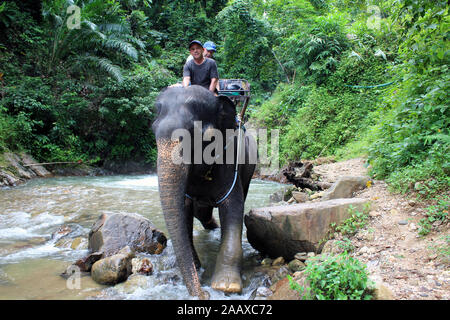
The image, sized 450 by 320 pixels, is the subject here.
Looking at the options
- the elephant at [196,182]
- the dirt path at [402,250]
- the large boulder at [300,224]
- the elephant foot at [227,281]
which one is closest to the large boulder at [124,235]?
the elephant at [196,182]

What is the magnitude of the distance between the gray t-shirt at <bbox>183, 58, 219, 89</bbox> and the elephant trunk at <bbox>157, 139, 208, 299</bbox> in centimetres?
170

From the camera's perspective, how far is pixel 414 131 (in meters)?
4.74

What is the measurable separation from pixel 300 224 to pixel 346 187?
1.52 metres

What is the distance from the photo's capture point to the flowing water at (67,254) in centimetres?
327

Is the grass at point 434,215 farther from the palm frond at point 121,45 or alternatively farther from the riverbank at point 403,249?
the palm frond at point 121,45

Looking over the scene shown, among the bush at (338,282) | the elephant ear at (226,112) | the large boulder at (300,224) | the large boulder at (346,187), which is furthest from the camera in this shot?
the large boulder at (346,187)

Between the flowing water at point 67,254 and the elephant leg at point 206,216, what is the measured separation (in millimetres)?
124

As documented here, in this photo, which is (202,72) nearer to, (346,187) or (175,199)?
(175,199)

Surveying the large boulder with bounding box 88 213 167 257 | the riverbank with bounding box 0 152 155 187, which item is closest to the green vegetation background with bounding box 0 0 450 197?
the riverbank with bounding box 0 152 155 187

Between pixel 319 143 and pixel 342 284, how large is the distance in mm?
10582

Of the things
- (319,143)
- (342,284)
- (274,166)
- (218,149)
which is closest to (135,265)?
(218,149)

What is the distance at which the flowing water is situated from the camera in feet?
10.7

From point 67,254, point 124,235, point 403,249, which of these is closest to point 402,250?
point 403,249

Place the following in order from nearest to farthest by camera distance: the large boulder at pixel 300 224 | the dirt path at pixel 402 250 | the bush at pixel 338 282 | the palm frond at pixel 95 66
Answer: the bush at pixel 338 282, the dirt path at pixel 402 250, the large boulder at pixel 300 224, the palm frond at pixel 95 66
